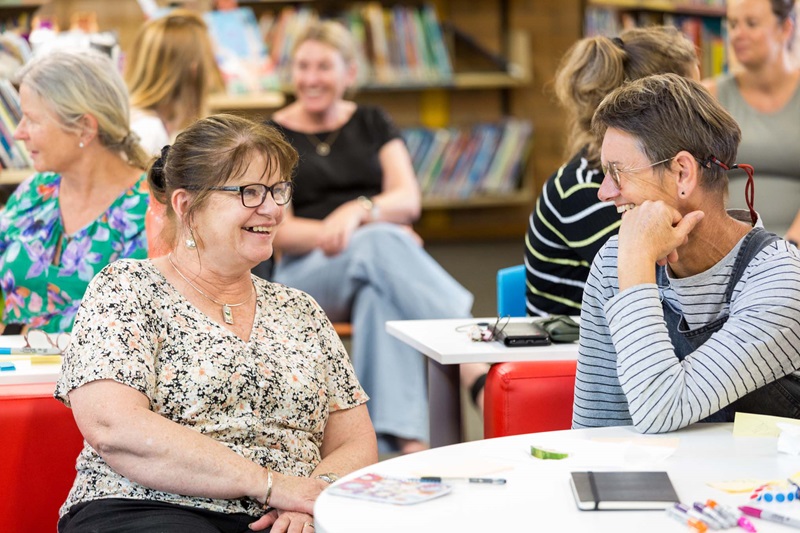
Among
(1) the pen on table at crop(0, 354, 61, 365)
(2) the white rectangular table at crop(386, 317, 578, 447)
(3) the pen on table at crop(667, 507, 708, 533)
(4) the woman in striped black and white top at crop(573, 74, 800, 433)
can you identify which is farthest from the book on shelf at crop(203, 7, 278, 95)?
(3) the pen on table at crop(667, 507, 708, 533)

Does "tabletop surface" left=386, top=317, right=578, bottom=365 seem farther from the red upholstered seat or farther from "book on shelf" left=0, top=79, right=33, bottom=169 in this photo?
"book on shelf" left=0, top=79, right=33, bottom=169

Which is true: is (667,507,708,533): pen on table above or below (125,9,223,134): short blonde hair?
below

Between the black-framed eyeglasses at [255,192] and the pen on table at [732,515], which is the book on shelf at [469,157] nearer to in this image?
the black-framed eyeglasses at [255,192]

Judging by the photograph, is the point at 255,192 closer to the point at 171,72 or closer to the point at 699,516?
the point at 699,516

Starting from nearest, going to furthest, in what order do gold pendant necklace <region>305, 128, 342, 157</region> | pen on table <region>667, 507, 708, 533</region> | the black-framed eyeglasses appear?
pen on table <region>667, 507, 708, 533</region> < the black-framed eyeglasses < gold pendant necklace <region>305, 128, 342, 157</region>

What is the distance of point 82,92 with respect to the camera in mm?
A: 2824

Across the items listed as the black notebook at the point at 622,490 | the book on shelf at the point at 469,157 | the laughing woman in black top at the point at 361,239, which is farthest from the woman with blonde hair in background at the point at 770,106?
the book on shelf at the point at 469,157

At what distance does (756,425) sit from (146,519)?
0.98m

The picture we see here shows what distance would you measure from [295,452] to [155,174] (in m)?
0.61

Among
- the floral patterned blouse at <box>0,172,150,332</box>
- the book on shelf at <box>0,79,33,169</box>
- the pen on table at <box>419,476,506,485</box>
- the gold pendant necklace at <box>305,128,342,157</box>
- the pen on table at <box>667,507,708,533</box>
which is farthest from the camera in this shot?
the gold pendant necklace at <box>305,128,342,157</box>

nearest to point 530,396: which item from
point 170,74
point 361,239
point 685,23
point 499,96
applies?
point 361,239

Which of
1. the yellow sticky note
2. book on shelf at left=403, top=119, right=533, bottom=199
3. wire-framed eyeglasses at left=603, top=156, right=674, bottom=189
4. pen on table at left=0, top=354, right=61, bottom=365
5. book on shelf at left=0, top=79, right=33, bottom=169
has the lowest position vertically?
book on shelf at left=403, top=119, right=533, bottom=199

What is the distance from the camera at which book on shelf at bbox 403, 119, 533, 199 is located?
7.00 m

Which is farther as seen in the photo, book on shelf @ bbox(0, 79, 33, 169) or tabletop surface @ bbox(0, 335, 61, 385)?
book on shelf @ bbox(0, 79, 33, 169)
